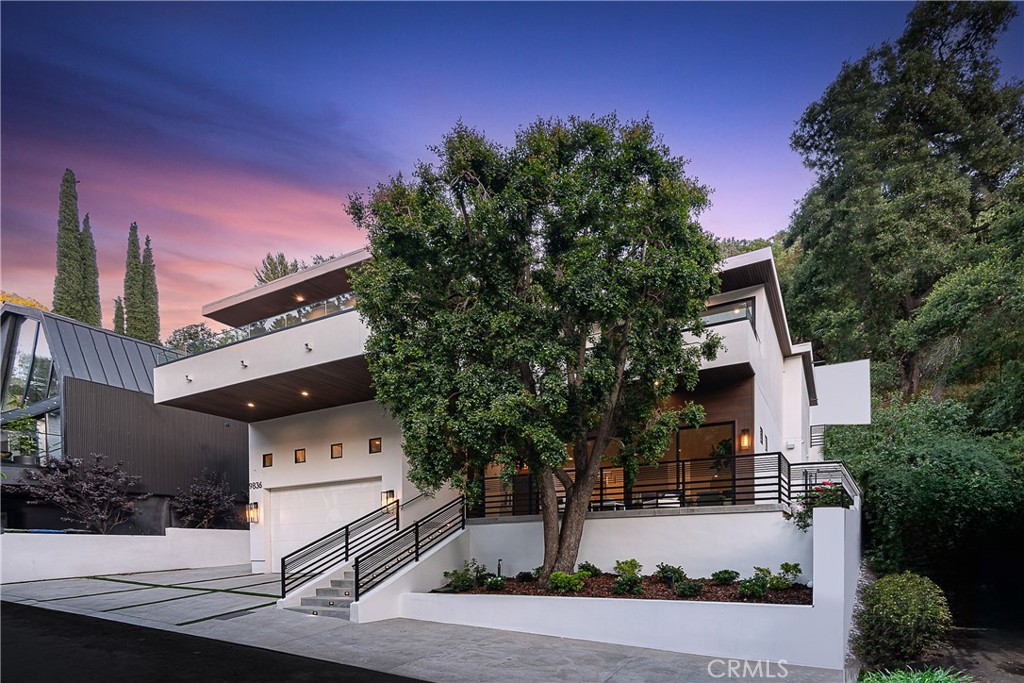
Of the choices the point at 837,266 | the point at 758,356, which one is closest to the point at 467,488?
the point at 758,356

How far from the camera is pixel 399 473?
14.7m

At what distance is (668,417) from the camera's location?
427 inches

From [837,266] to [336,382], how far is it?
2082 centimetres

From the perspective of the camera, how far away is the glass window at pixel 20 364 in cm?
2098

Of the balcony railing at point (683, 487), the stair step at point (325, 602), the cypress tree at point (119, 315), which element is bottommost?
the stair step at point (325, 602)

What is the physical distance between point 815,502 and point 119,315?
122ft

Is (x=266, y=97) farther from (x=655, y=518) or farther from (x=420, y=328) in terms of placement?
(x=655, y=518)

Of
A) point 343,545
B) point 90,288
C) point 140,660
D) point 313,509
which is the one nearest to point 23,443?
point 313,509

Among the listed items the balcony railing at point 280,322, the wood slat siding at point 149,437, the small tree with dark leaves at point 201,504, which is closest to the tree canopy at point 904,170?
the balcony railing at point 280,322

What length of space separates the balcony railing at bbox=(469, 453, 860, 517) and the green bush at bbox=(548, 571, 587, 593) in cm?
160

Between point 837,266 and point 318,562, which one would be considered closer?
point 318,562

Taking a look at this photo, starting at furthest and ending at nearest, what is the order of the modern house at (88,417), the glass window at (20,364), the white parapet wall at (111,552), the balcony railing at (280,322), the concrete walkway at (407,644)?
the glass window at (20,364)
the modern house at (88,417)
the white parapet wall at (111,552)
the balcony railing at (280,322)
the concrete walkway at (407,644)

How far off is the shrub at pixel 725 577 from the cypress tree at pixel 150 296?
108ft

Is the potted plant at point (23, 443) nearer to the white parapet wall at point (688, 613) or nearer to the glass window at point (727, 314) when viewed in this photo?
the white parapet wall at point (688, 613)
